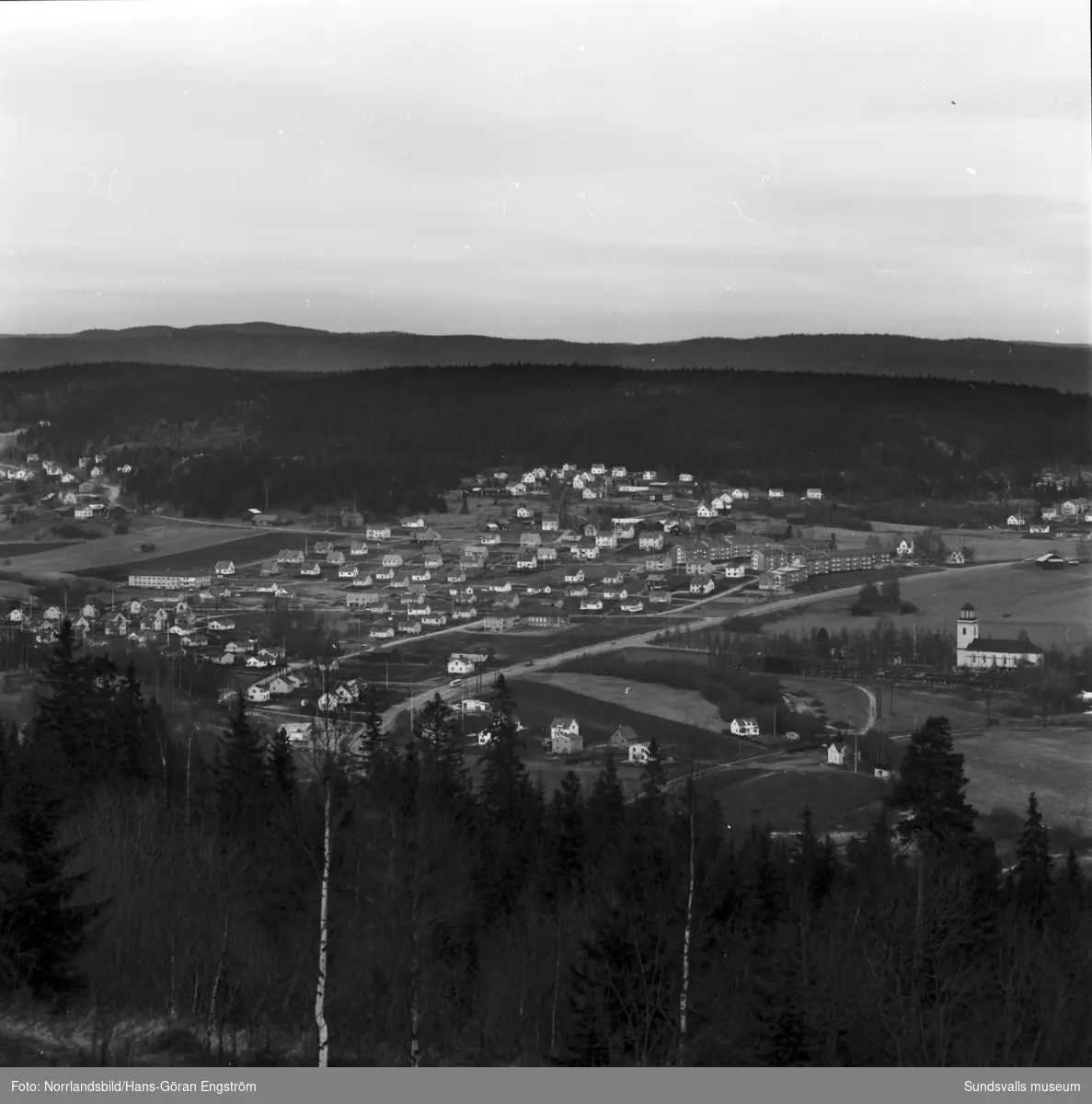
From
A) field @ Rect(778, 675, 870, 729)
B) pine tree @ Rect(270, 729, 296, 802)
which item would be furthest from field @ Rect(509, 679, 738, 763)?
pine tree @ Rect(270, 729, 296, 802)

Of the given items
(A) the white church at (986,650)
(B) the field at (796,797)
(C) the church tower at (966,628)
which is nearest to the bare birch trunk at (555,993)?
(B) the field at (796,797)

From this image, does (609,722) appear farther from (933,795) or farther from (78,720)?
(78,720)

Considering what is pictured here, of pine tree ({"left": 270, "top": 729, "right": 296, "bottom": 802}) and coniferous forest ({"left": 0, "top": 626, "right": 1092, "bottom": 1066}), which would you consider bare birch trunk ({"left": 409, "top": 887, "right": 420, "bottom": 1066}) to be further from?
pine tree ({"left": 270, "top": 729, "right": 296, "bottom": 802})

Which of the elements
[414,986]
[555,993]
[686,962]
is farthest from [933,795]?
[414,986]

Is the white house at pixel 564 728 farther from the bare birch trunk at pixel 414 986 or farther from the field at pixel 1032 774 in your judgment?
the bare birch trunk at pixel 414 986

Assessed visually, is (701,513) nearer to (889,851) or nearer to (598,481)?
(598,481)
